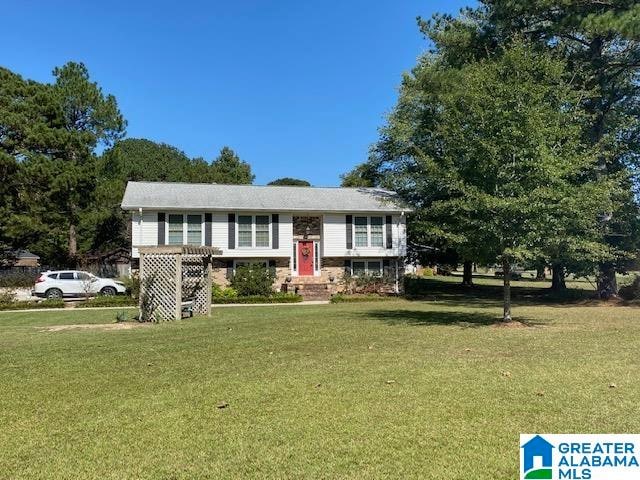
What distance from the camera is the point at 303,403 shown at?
16.9 feet

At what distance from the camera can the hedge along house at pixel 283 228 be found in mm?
24344

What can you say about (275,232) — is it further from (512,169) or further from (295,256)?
(512,169)

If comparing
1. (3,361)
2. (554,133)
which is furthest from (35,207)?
(554,133)

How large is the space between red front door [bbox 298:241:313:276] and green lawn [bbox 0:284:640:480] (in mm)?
16522

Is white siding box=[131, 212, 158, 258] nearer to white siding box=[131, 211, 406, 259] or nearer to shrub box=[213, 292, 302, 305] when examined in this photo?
white siding box=[131, 211, 406, 259]

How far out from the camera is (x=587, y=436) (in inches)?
155

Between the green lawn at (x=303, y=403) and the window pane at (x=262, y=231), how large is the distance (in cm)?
1545

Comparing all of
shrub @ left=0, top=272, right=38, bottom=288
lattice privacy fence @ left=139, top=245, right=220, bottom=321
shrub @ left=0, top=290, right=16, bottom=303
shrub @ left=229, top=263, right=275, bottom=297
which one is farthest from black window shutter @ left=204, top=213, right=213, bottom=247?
lattice privacy fence @ left=139, top=245, right=220, bottom=321

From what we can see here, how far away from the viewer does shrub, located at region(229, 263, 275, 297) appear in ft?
76.1

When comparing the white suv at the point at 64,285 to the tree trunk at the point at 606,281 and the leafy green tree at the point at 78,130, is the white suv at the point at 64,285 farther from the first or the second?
the tree trunk at the point at 606,281

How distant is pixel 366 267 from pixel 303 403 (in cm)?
2203

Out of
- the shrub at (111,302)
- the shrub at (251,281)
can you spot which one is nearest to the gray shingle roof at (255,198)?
the shrub at (251,281)

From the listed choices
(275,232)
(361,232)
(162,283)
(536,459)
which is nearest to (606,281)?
(361,232)

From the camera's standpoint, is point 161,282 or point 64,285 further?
point 64,285
